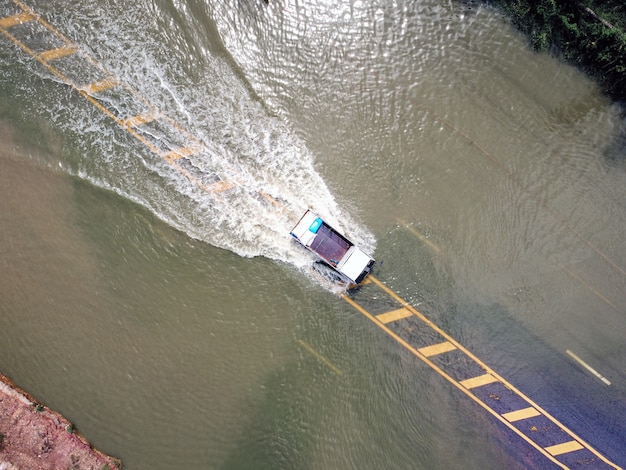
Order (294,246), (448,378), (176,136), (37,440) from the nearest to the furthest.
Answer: (37,440) → (176,136) → (294,246) → (448,378)

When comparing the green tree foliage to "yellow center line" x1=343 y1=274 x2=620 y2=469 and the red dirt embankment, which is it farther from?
the red dirt embankment

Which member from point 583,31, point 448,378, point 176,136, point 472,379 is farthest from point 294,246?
point 583,31

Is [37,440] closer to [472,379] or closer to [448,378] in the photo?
[448,378]

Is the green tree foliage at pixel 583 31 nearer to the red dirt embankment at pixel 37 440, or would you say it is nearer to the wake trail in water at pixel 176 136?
the wake trail in water at pixel 176 136

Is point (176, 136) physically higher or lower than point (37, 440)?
higher

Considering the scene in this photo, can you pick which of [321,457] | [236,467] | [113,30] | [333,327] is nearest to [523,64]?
[333,327]

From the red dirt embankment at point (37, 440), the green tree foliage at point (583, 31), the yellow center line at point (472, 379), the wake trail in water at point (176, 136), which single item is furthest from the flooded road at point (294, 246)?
the green tree foliage at point (583, 31)

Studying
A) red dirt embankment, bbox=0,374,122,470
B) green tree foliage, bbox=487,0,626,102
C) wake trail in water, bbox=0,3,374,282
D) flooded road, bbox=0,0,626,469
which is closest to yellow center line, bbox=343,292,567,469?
flooded road, bbox=0,0,626,469
